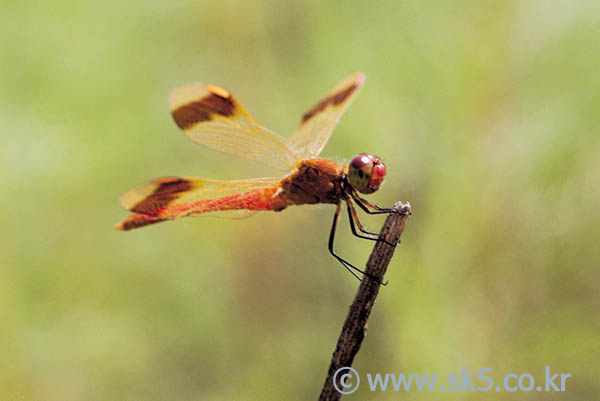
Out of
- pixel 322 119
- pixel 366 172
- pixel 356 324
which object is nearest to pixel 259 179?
pixel 322 119

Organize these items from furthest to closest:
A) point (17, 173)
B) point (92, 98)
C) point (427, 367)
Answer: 1. point (92, 98)
2. point (17, 173)
3. point (427, 367)

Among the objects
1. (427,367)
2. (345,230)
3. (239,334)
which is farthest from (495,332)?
(239,334)

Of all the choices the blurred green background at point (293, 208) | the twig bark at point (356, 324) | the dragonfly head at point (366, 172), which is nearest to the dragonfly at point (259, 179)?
the dragonfly head at point (366, 172)

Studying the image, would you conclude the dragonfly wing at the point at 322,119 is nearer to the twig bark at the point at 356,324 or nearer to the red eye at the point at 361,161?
the red eye at the point at 361,161

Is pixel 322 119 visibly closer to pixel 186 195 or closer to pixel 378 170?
pixel 378 170

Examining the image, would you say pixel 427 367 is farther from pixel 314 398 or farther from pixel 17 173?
pixel 17 173

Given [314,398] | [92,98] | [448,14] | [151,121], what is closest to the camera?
[448,14]

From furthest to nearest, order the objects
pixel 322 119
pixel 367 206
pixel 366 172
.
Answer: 1. pixel 322 119
2. pixel 367 206
3. pixel 366 172
